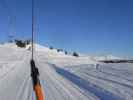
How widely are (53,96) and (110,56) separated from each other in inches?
6115

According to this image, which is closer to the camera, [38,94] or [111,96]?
[38,94]

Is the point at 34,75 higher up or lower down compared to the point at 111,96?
higher up

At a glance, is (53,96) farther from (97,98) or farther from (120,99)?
(120,99)

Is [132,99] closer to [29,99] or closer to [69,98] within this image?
[69,98]

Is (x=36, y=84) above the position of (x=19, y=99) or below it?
above

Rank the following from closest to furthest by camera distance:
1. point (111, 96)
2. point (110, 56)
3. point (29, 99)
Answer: point (29, 99)
point (111, 96)
point (110, 56)

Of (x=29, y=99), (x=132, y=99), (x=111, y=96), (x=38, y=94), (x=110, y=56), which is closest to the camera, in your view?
(x=38, y=94)

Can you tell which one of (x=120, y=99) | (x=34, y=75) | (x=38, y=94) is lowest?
(x=120, y=99)

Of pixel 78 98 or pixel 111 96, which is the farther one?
pixel 111 96

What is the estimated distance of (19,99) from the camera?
962 centimetres

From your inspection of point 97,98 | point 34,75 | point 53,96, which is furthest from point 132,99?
point 34,75

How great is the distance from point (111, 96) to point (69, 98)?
2290mm

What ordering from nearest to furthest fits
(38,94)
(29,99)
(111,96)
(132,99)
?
(38,94) < (29,99) < (132,99) < (111,96)

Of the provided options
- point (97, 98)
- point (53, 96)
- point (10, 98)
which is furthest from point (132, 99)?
point (10, 98)
